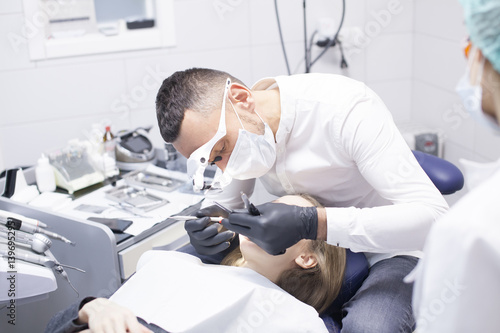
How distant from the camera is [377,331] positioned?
1.46 m

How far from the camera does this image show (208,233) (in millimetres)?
1769

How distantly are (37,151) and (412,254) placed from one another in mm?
1686

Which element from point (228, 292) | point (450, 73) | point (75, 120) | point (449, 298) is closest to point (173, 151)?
point (75, 120)

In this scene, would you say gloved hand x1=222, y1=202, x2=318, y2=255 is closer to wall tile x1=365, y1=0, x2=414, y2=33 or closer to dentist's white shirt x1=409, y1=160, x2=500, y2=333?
dentist's white shirt x1=409, y1=160, x2=500, y2=333

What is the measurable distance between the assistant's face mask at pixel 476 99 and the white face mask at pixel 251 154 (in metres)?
0.70

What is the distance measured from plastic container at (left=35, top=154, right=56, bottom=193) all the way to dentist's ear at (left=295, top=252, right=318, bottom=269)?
109 cm

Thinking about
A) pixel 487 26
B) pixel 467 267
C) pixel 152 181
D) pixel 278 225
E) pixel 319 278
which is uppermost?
pixel 487 26

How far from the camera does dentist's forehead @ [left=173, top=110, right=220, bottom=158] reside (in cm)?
160

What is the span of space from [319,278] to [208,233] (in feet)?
1.16

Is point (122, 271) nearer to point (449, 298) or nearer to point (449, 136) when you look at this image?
point (449, 298)

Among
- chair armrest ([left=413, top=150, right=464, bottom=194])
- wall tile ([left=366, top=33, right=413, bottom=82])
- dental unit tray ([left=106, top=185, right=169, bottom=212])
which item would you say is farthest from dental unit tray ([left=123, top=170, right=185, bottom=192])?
wall tile ([left=366, top=33, right=413, bottom=82])

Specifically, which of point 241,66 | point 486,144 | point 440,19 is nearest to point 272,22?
point 241,66

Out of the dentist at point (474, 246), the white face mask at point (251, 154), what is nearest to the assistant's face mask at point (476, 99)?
the dentist at point (474, 246)

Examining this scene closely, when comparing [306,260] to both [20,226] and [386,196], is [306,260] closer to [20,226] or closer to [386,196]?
[386,196]
